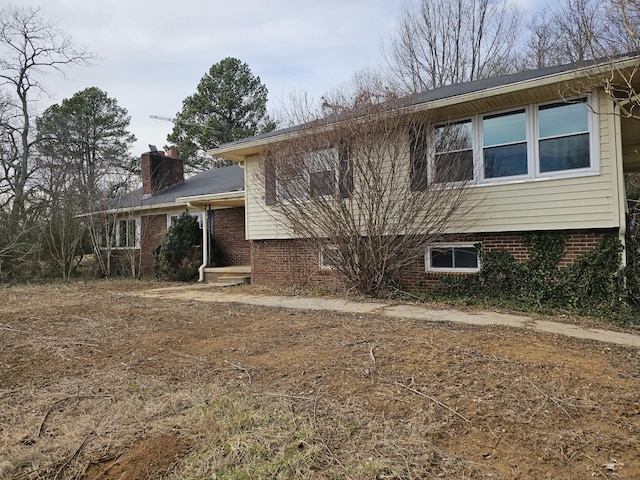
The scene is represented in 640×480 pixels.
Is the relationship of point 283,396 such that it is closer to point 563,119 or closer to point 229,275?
point 563,119

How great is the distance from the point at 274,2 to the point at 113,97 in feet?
84.2

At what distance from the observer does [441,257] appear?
831cm

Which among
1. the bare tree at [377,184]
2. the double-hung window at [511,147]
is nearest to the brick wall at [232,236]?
the bare tree at [377,184]

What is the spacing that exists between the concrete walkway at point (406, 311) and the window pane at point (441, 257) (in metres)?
1.53

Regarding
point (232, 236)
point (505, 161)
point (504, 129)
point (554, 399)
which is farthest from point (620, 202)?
point (232, 236)

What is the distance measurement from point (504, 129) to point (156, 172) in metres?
14.2

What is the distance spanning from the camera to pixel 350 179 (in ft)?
25.6

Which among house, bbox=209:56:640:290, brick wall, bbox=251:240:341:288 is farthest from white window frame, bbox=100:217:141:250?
house, bbox=209:56:640:290

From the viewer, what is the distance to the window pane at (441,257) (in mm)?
8219

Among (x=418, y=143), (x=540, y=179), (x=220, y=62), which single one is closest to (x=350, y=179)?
(x=418, y=143)

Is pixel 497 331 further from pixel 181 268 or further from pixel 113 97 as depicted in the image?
pixel 113 97

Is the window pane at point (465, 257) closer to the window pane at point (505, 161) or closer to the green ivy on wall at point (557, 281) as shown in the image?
the green ivy on wall at point (557, 281)

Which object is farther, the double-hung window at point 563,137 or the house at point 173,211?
the house at point 173,211

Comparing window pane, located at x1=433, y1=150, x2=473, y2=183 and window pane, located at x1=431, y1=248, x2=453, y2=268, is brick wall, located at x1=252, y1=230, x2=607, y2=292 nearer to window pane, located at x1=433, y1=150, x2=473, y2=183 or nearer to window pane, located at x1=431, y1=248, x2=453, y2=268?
window pane, located at x1=431, y1=248, x2=453, y2=268
